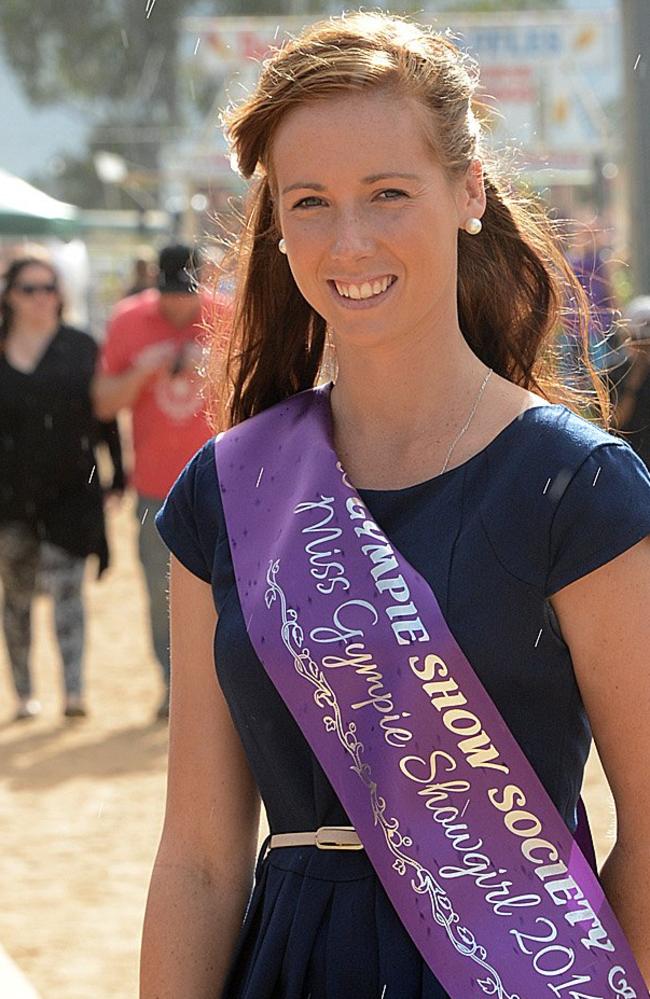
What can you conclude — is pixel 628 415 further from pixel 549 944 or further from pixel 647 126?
pixel 549 944

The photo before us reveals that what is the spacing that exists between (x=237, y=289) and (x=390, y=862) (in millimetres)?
746

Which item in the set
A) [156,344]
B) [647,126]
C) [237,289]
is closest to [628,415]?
[647,126]

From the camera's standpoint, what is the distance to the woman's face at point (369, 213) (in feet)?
5.80

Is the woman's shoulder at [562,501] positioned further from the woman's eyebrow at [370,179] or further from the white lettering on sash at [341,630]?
the woman's eyebrow at [370,179]

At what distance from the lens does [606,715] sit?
5.42ft

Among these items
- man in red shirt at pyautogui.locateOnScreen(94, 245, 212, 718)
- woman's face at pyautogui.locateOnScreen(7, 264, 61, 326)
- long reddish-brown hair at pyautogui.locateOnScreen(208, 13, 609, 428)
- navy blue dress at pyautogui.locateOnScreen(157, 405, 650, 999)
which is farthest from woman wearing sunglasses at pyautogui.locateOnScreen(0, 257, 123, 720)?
navy blue dress at pyautogui.locateOnScreen(157, 405, 650, 999)

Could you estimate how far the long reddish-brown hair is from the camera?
1802 mm

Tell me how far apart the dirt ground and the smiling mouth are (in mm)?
2716

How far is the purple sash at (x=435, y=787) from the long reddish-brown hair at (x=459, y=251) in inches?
14.4

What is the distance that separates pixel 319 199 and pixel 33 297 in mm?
5293

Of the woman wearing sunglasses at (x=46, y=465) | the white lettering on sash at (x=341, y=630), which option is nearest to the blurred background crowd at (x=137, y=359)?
the woman wearing sunglasses at (x=46, y=465)

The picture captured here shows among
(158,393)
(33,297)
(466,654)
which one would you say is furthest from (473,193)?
(33,297)

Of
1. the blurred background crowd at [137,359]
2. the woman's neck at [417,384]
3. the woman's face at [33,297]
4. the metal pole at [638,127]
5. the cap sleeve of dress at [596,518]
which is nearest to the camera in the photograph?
the cap sleeve of dress at [596,518]

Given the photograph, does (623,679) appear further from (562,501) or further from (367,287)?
(367,287)
